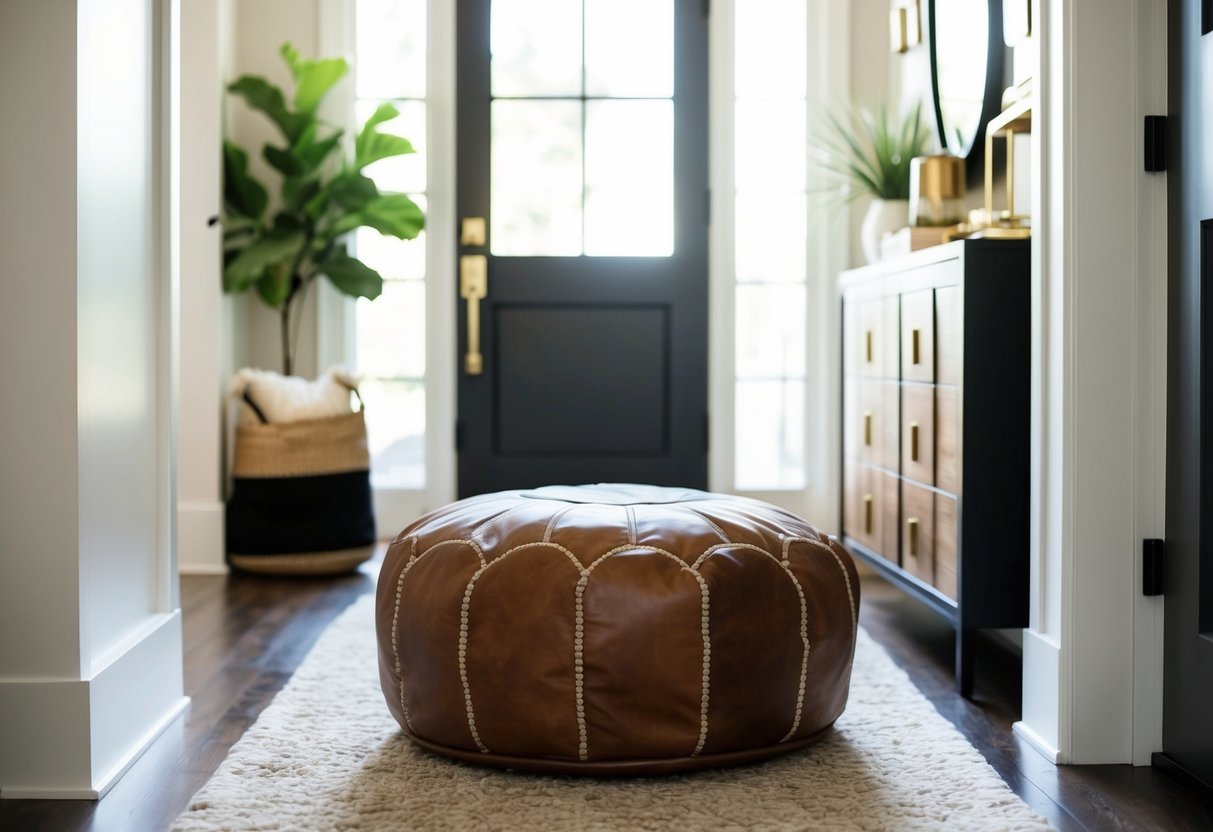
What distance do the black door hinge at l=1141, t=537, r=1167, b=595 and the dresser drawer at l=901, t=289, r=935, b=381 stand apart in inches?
30.4

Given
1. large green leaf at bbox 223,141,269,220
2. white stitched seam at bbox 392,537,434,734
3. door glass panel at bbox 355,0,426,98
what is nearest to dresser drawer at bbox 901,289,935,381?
white stitched seam at bbox 392,537,434,734

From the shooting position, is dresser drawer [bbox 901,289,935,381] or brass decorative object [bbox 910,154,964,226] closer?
dresser drawer [bbox 901,289,935,381]

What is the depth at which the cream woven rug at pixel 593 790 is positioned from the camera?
180 centimetres

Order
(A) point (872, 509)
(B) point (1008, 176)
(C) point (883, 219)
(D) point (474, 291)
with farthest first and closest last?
(D) point (474, 291) → (C) point (883, 219) → (A) point (872, 509) → (B) point (1008, 176)

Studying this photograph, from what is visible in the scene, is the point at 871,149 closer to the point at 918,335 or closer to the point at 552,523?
the point at 918,335

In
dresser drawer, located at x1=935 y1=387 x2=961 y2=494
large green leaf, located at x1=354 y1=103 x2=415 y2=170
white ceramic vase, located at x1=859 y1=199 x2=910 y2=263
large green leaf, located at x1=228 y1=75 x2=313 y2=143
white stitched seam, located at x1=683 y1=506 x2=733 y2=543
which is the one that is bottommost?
white stitched seam, located at x1=683 y1=506 x2=733 y2=543

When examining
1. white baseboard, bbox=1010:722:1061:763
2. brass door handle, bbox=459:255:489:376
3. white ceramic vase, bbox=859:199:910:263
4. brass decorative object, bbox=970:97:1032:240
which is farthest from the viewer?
brass door handle, bbox=459:255:489:376

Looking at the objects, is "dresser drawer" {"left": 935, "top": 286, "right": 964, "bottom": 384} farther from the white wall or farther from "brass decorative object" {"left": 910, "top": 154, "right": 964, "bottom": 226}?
the white wall

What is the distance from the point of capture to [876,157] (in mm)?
3861

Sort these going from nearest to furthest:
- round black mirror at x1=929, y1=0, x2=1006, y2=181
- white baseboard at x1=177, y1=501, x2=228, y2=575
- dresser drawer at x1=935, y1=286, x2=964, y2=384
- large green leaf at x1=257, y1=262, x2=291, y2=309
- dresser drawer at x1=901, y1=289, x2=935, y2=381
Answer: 1. dresser drawer at x1=935, y1=286, x2=964, y2=384
2. dresser drawer at x1=901, y1=289, x2=935, y2=381
3. round black mirror at x1=929, y1=0, x2=1006, y2=181
4. white baseboard at x1=177, y1=501, x2=228, y2=575
5. large green leaf at x1=257, y1=262, x2=291, y2=309

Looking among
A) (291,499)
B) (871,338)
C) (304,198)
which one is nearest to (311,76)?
(304,198)

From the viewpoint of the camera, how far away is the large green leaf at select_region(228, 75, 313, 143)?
13.4 feet

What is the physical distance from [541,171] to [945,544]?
224 cm

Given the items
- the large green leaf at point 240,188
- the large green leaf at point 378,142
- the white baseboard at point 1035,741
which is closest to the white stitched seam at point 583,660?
the white baseboard at point 1035,741
